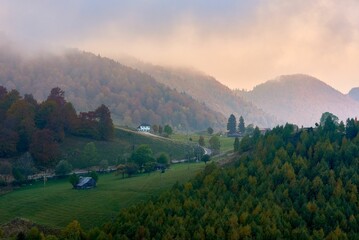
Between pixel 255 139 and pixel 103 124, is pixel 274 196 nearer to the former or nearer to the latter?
pixel 255 139

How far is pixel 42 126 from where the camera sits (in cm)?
11369

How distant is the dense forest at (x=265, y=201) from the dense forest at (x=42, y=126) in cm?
4233

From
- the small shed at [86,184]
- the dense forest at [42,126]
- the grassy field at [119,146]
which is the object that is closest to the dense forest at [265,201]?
the small shed at [86,184]

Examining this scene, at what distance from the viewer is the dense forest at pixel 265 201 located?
49688mm

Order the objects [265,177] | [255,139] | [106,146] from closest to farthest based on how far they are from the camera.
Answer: [265,177] < [255,139] < [106,146]

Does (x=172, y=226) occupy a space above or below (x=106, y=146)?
below

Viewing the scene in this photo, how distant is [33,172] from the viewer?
9088 centimetres

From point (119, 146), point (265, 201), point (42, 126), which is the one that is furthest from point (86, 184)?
point (42, 126)

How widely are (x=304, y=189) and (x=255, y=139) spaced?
27053 millimetres

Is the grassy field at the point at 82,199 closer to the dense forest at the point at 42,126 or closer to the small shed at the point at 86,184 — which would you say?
the small shed at the point at 86,184

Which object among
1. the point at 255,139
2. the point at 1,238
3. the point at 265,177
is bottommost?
the point at 1,238

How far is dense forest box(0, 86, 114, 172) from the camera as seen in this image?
97750 millimetres

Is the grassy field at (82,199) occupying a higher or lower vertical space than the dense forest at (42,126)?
lower

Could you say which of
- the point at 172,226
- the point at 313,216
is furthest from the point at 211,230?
the point at 313,216
